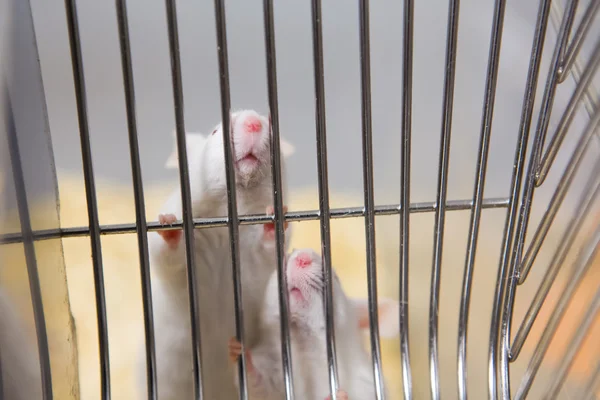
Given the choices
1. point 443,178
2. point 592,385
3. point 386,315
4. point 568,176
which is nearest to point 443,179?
point 443,178

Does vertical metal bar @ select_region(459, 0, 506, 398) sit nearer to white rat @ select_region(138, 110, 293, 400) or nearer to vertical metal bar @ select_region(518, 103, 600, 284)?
vertical metal bar @ select_region(518, 103, 600, 284)

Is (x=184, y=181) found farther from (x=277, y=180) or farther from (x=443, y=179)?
(x=443, y=179)

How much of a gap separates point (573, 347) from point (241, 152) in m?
0.47

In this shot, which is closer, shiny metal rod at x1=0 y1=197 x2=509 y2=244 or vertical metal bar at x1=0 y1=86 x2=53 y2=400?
vertical metal bar at x1=0 y1=86 x2=53 y2=400

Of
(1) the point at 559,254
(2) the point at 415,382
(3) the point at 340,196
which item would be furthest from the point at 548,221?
(2) the point at 415,382

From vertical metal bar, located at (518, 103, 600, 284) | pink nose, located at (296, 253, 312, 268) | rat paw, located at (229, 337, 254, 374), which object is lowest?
rat paw, located at (229, 337, 254, 374)

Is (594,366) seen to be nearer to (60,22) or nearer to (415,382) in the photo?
(415,382)

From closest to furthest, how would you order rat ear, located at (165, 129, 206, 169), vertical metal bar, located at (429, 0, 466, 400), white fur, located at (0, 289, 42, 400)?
1. white fur, located at (0, 289, 42, 400)
2. vertical metal bar, located at (429, 0, 466, 400)
3. rat ear, located at (165, 129, 206, 169)

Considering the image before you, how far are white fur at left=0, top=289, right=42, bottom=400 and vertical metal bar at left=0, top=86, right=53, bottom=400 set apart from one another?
0.01m

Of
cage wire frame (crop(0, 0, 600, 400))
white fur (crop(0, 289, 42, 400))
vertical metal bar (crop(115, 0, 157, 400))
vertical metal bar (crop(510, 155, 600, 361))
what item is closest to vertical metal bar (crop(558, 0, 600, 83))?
cage wire frame (crop(0, 0, 600, 400))

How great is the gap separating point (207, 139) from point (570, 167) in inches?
19.9

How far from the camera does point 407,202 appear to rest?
1.75 ft

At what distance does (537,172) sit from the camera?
0.53 m

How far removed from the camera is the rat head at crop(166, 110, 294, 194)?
799mm
